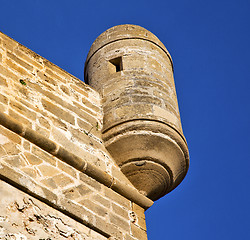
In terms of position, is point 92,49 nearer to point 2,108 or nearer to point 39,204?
point 2,108

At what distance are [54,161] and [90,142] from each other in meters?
0.57

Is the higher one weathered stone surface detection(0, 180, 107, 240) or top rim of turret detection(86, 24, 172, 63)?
top rim of turret detection(86, 24, 172, 63)

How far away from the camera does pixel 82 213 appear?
4.45 m

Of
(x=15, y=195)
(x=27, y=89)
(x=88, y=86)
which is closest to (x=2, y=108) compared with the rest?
(x=27, y=89)

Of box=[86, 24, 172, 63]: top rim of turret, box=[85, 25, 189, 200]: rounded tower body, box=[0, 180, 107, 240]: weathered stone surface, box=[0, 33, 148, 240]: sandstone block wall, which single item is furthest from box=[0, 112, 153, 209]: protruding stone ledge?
box=[86, 24, 172, 63]: top rim of turret

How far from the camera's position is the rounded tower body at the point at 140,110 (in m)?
5.17

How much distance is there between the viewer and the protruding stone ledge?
14.8ft

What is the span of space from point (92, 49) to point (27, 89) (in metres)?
1.56

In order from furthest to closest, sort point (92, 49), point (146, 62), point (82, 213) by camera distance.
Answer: point (92, 49)
point (146, 62)
point (82, 213)

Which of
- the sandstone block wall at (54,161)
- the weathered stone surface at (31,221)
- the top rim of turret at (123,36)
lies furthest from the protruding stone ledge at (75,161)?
the top rim of turret at (123,36)

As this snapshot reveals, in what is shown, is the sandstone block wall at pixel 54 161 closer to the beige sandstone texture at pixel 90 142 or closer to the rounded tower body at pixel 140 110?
the beige sandstone texture at pixel 90 142

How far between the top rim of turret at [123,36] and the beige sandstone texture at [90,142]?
0.9 inches

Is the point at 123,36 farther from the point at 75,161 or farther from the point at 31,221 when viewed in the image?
the point at 31,221

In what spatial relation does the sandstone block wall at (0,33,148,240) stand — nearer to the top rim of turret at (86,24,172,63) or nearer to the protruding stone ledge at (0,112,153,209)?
the protruding stone ledge at (0,112,153,209)
